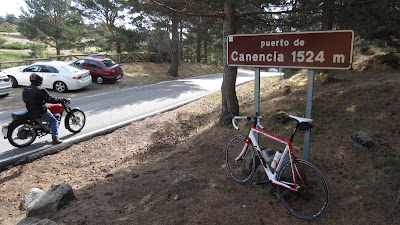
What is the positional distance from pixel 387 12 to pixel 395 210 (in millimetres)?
5352

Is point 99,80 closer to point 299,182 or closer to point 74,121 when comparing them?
point 74,121

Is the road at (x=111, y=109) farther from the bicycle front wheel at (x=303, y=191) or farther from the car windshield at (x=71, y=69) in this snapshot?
the bicycle front wheel at (x=303, y=191)

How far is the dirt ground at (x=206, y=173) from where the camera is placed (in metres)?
3.50

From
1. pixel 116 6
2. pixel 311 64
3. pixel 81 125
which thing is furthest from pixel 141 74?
pixel 311 64

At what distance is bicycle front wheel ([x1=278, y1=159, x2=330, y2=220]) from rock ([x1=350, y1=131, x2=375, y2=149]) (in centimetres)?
189

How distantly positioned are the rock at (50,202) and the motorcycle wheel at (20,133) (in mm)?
3038

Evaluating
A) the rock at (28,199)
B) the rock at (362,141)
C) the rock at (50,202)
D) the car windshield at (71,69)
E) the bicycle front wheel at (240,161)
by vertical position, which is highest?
the car windshield at (71,69)

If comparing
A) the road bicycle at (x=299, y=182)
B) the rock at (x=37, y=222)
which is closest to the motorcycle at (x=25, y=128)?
the rock at (x=37, y=222)

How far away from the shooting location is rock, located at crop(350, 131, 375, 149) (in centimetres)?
484

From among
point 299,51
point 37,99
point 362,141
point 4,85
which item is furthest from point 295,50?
point 4,85

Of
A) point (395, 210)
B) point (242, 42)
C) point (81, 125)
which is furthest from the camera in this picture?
point (81, 125)

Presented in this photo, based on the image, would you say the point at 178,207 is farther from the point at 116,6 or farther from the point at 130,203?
the point at 116,6

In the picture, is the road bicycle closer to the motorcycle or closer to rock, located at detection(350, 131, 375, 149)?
rock, located at detection(350, 131, 375, 149)

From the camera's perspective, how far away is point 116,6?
25078 millimetres
